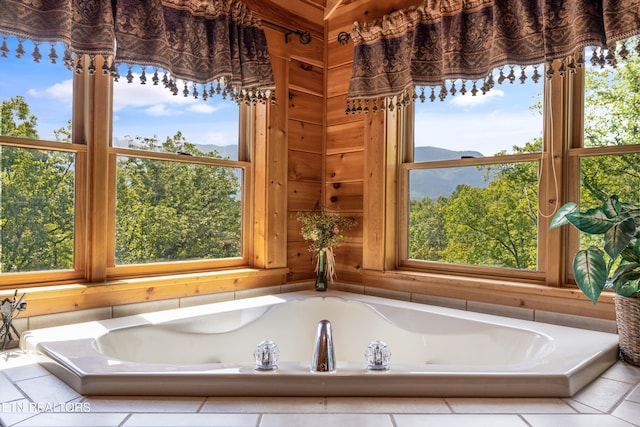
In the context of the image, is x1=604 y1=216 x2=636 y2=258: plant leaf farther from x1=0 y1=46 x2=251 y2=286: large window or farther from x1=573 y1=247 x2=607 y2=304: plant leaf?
x1=0 y1=46 x2=251 y2=286: large window

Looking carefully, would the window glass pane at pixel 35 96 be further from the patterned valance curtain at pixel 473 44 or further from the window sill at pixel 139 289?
the patterned valance curtain at pixel 473 44

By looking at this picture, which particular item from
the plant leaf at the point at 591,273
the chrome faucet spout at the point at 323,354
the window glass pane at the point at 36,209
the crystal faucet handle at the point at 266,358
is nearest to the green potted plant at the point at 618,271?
the plant leaf at the point at 591,273

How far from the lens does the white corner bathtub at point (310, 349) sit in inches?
50.9

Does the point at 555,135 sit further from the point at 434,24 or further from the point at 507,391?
the point at 507,391

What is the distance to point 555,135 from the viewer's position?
2078 mm

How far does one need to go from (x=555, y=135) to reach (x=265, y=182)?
1.59 m

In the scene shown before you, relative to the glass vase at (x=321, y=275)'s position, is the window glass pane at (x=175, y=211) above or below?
above

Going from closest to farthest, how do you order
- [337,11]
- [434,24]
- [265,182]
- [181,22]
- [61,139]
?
[61,139], [181,22], [434,24], [265,182], [337,11]

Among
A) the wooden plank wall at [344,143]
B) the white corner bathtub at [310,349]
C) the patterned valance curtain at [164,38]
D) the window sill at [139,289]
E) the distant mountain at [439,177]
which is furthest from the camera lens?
the wooden plank wall at [344,143]

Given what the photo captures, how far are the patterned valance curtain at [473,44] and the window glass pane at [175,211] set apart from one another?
972 millimetres

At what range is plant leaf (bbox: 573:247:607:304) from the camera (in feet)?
5.18

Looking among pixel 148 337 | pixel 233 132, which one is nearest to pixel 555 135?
pixel 233 132

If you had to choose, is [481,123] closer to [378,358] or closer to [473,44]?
[473,44]

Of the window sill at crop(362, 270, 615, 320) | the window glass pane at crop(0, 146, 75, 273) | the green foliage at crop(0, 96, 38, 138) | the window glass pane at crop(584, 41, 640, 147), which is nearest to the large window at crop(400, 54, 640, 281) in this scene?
the window glass pane at crop(584, 41, 640, 147)
